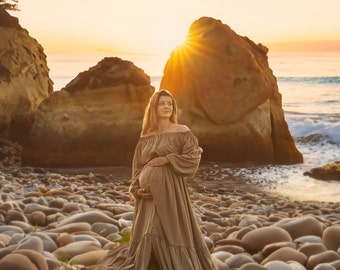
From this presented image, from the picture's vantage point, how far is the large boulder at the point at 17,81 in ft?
70.6

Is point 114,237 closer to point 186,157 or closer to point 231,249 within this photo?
point 231,249

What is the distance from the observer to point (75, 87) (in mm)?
20453

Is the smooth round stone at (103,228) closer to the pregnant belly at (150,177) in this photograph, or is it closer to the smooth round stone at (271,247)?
the smooth round stone at (271,247)

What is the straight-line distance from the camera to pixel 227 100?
21.5 metres

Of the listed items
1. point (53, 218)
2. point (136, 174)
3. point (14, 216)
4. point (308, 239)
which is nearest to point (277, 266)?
point (308, 239)

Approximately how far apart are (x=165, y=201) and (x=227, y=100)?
1604 cm

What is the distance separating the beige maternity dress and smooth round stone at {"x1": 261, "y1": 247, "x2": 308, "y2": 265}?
1.47m

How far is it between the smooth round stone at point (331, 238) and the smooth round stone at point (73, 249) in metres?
2.83

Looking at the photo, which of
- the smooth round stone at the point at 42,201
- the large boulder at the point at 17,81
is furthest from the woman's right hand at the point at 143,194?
the large boulder at the point at 17,81

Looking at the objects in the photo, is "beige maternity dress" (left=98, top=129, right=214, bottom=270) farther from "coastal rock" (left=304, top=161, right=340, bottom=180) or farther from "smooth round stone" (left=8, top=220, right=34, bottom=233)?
"coastal rock" (left=304, top=161, right=340, bottom=180)

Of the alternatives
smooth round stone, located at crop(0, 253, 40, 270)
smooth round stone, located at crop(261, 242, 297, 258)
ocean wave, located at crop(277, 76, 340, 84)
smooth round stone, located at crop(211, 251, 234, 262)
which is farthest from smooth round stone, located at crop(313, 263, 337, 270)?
ocean wave, located at crop(277, 76, 340, 84)

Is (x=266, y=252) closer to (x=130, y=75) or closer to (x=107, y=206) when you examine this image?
(x=107, y=206)

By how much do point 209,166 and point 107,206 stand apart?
10.4 metres

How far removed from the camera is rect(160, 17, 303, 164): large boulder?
2139 centimetres
